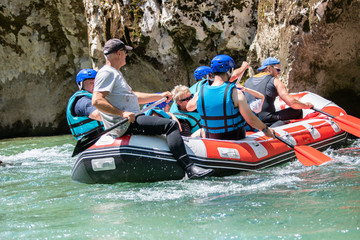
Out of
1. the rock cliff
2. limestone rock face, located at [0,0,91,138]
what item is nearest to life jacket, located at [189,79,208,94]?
the rock cliff

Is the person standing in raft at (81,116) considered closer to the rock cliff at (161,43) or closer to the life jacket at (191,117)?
the life jacket at (191,117)

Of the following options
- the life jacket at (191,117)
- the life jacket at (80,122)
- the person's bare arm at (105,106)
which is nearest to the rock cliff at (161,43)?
the life jacket at (191,117)

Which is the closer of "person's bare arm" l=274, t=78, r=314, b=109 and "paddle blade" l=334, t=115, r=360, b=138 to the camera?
"person's bare arm" l=274, t=78, r=314, b=109

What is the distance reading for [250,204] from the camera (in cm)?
346

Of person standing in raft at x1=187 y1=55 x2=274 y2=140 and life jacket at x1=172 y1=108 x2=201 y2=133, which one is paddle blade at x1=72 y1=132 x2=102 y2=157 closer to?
person standing in raft at x1=187 y1=55 x2=274 y2=140

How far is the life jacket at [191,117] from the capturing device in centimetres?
617

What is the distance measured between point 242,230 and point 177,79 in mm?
8151

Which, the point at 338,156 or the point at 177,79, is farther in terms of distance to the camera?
the point at 177,79

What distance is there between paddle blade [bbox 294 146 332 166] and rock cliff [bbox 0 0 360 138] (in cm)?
313

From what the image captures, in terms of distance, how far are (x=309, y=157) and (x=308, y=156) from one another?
0.02m

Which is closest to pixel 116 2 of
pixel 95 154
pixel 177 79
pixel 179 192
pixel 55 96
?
pixel 177 79

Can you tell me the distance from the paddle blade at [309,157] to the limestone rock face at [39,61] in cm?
1018

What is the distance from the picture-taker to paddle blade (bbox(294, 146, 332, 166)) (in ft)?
16.1

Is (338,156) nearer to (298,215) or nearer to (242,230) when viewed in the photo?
(298,215)
